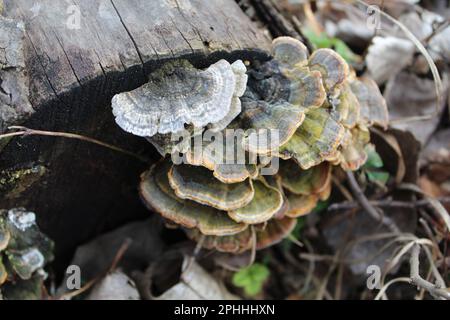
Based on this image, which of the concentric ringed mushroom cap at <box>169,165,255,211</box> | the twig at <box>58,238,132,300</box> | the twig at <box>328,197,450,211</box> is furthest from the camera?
the twig at <box>328,197,450,211</box>

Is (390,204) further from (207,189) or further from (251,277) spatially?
(207,189)

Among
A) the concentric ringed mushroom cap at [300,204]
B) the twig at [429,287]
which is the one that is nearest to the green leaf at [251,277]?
the concentric ringed mushroom cap at [300,204]

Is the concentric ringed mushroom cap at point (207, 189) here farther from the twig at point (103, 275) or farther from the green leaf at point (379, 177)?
the green leaf at point (379, 177)

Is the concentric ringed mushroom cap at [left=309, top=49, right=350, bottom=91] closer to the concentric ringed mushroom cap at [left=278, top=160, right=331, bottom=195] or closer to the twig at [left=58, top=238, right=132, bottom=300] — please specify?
the concentric ringed mushroom cap at [left=278, top=160, right=331, bottom=195]

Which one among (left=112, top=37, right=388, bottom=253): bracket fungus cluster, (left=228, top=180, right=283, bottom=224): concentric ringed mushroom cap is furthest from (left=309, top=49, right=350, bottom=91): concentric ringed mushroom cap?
(left=228, top=180, right=283, bottom=224): concentric ringed mushroom cap

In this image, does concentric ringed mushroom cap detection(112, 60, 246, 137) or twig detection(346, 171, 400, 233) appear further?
twig detection(346, 171, 400, 233)
